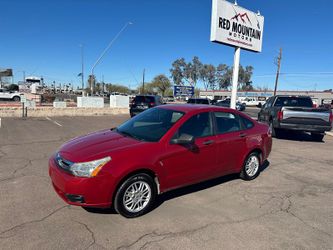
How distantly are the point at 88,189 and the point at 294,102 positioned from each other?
11168 millimetres

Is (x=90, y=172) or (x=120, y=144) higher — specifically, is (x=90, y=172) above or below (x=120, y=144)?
below

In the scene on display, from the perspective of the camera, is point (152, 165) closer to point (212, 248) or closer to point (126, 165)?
point (126, 165)

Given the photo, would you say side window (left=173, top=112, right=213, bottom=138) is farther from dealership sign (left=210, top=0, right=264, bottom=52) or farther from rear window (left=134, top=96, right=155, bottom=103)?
rear window (left=134, top=96, right=155, bottom=103)

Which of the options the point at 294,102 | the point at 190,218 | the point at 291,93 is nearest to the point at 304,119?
the point at 294,102

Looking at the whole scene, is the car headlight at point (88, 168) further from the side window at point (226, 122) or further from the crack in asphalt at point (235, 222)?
the side window at point (226, 122)

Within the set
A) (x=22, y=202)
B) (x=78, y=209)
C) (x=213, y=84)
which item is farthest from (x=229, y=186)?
(x=213, y=84)

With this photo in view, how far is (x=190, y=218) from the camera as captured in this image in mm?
3881

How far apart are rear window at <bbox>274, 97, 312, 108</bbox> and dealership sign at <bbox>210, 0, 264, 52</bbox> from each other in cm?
369

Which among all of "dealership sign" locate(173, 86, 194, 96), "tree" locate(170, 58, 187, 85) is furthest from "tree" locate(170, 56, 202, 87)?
"dealership sign" locate(173, 86, 194, 96)

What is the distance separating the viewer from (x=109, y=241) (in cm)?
324

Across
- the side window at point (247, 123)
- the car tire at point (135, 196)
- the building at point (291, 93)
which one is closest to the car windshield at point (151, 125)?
the car tire at point (135, 196)

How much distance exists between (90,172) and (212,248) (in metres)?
1.77

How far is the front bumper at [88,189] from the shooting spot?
11.4 ft

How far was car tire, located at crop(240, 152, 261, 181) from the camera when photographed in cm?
556
